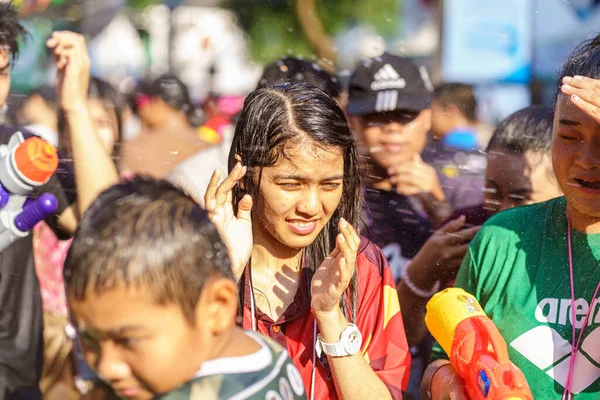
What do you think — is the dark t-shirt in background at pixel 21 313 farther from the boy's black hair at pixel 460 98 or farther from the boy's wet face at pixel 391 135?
the boy's black hair at pixel 460 98

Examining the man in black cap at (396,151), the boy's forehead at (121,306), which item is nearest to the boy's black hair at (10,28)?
the man in black cap at (396,151)

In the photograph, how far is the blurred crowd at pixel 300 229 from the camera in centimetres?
138

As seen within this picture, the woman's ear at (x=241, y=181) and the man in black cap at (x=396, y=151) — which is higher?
the woman's ear at (x=241, y=181)

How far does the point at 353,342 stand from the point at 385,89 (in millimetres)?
1552

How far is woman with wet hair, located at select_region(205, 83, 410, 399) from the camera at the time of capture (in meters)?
1.95

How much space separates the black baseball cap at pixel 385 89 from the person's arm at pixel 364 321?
116cm

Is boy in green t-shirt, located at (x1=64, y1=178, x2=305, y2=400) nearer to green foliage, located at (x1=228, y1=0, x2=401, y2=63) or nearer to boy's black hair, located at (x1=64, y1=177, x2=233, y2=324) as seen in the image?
boy's black hair, located at (x1=64, y1=177, x2=233, y2=324)

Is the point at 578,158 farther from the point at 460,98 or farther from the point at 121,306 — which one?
the point at 460,98

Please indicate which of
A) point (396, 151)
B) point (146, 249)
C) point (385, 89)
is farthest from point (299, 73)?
point (146, 249)

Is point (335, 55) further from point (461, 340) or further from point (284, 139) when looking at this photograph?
point (461, 340)

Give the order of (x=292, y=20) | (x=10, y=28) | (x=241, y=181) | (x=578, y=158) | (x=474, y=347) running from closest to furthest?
(x=474, y=347), (x=578, y=158), (x=241, y=181), (x=10, y=28), (x=292, y=20)

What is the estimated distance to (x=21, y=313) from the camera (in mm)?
2514

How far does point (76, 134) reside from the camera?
245 cm

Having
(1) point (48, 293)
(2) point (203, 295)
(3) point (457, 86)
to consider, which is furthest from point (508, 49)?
(2) point (203, 295)
